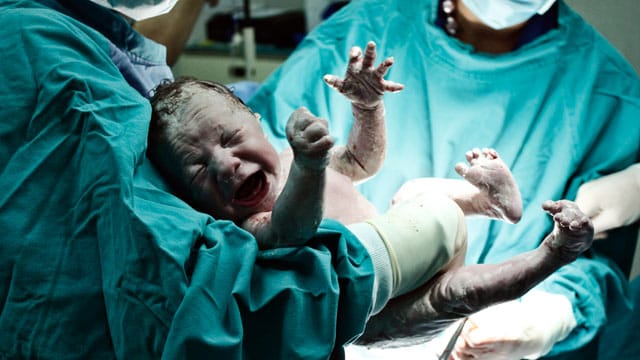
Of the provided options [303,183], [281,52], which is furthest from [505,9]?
[281,52]

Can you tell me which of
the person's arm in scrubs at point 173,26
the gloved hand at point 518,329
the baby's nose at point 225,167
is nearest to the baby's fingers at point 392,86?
the baby's nose at point 225,167

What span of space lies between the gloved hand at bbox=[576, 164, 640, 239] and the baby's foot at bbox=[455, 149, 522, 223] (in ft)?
1.18

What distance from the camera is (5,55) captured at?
770 mm

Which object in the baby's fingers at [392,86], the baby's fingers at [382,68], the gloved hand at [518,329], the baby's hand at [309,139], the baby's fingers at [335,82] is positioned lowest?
the gloved hand at [518,329]

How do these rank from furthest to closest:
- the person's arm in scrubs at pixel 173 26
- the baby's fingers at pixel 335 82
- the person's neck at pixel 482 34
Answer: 1. the person's arm in scrubs at pixel 173 26
2. the person's neck at pixel 482 34
3. the baby's fingers at pixel 335 82

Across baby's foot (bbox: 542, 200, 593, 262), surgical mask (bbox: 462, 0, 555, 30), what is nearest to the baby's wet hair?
baby's foot (bbox: 542, 200, 593, 262)

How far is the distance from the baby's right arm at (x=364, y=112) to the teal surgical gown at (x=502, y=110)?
33cm

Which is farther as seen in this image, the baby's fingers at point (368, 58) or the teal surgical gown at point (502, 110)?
the teal surgical gown at point (502, 110)

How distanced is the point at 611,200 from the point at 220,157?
79cm

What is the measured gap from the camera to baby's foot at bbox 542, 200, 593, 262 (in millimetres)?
748

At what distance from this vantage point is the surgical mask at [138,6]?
91 cm

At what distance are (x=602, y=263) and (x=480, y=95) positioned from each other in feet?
1.40

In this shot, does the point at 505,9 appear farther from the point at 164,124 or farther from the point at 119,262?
the point at 119,262

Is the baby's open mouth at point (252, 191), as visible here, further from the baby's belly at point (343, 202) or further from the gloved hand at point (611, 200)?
the gloved hand at point (611, 200)
